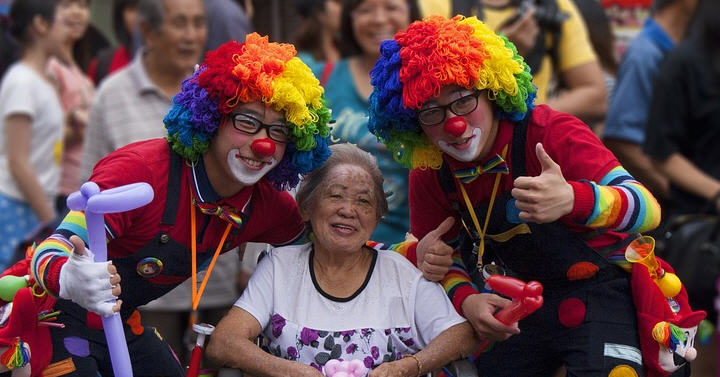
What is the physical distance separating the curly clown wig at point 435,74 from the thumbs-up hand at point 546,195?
35cm

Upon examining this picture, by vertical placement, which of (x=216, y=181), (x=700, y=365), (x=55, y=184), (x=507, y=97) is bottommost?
→ (x=700, y=365)

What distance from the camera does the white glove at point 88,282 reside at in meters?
3.24

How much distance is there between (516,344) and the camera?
3.86 meters

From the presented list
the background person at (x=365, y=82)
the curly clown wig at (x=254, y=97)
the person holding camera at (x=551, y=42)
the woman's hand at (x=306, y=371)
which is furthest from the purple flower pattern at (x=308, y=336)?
the person holding camera at (x=551, y=42)

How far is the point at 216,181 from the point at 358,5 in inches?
64.6

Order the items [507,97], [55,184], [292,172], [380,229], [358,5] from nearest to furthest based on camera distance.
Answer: [507,97]
[292,172]
[380,229]
[358,5]
[55,184]

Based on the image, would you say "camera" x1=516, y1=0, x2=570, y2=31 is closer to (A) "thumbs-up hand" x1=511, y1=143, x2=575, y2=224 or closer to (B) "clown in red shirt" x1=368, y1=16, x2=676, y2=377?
(B) "clown in red shirt" x1=368, y1=16, x2=676, y2=377

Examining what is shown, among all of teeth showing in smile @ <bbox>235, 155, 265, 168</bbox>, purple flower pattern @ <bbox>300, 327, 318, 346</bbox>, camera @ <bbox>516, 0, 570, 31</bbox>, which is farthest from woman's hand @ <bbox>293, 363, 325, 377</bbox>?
camera @ <bbox>516, 0, 570, 31</bbox>

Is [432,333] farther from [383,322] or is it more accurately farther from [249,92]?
[249,92]

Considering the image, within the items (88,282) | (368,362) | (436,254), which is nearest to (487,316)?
(436,254)

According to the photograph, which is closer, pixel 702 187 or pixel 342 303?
pixel 342 303

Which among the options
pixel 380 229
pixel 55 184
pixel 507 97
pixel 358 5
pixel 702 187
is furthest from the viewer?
pixel 55 184

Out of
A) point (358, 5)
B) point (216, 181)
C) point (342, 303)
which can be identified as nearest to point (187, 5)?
point (358, 5)

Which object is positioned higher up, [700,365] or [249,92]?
[249,92]
